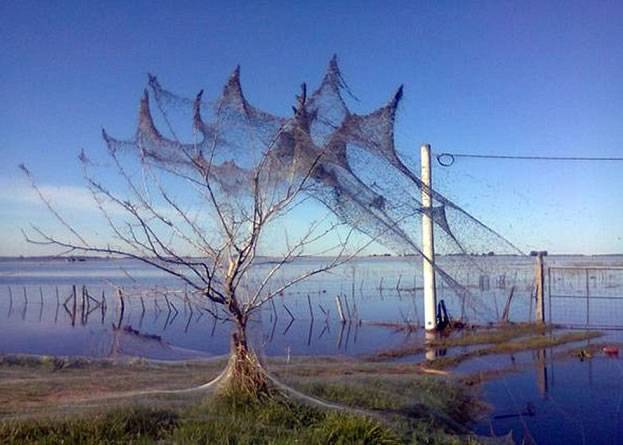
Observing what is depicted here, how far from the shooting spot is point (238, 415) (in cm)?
744

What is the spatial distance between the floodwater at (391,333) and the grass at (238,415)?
107 centimetres

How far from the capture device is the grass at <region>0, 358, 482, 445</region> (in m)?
6.58

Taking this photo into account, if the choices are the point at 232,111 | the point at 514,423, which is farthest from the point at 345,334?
the point at 232,111

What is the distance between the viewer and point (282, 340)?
2411 centimetres

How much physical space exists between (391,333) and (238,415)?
16.7 meters

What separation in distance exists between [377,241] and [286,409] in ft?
12.7

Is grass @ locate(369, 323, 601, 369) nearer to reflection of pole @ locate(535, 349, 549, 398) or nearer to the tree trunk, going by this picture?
reflection of pole @ locate(535, 349, 549, 398)

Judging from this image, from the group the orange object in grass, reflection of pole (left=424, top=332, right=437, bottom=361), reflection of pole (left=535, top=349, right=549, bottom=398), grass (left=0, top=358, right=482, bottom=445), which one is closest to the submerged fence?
the orange object in grass

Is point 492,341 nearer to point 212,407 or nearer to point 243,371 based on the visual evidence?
point 243,371

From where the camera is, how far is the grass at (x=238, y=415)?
6.58 meters

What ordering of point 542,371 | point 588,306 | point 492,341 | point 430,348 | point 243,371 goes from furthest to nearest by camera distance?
point 588,306 → point 492,341 → point 430,348 → point 542,371 → point 243,371

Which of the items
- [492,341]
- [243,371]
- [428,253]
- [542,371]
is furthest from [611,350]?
[243,371]

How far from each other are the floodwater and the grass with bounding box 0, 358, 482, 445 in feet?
3.52

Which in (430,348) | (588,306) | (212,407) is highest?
(588,306)
